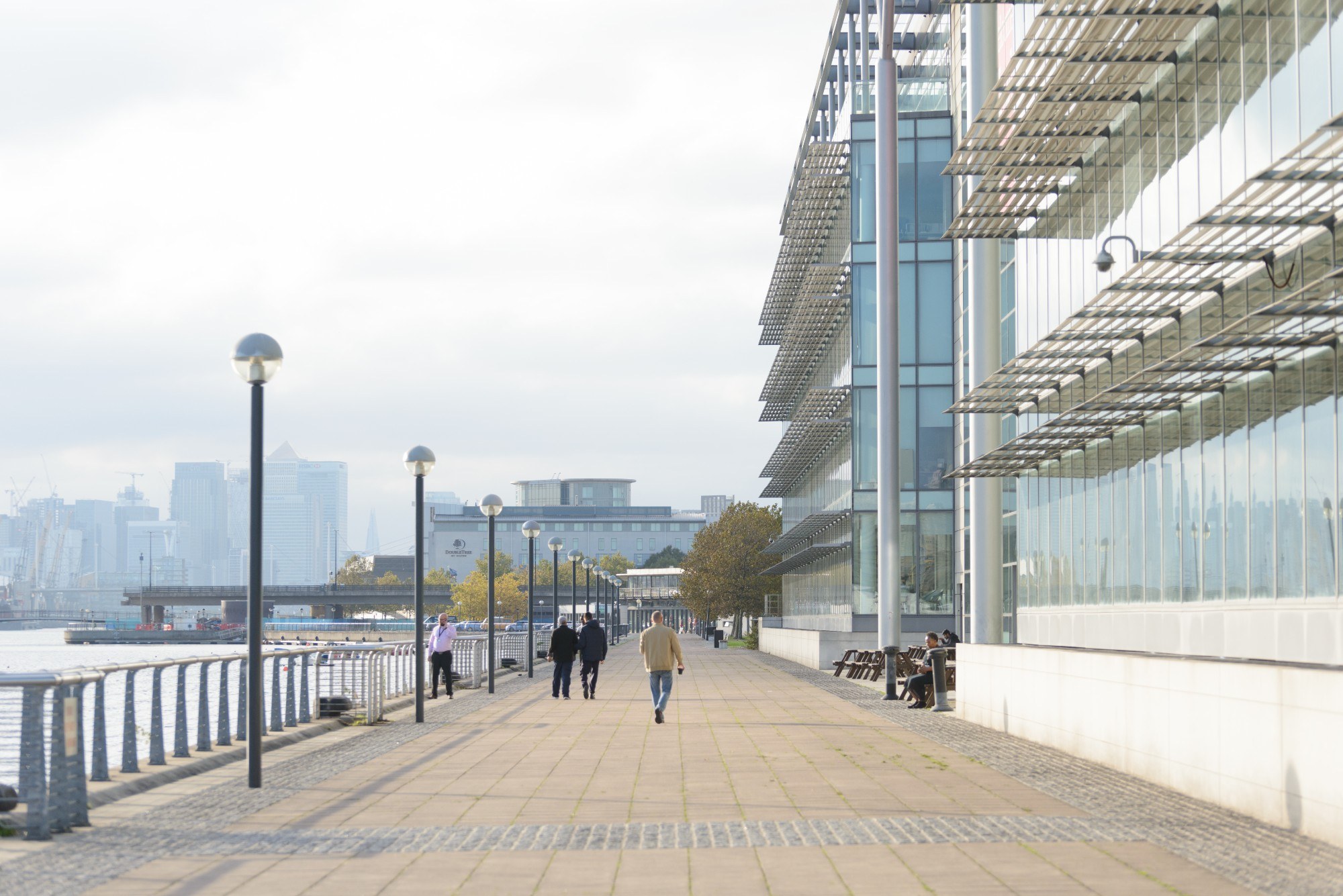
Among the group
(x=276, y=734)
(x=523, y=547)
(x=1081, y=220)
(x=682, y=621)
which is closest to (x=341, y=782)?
(x=276, y=734)

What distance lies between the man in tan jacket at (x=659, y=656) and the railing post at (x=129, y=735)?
8.23 metres

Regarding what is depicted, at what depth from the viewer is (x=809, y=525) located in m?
54.3

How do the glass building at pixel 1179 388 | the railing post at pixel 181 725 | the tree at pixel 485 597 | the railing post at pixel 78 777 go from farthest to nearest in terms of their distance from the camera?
the tree at pixel 485 597, the railing post at pixel 181 725, the glass building at pixel 1179 388, the railing post at pixel 78 777

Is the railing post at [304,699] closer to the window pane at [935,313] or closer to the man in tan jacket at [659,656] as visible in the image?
the man in tan jacket at [659,656]

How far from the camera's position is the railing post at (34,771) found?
10.5m

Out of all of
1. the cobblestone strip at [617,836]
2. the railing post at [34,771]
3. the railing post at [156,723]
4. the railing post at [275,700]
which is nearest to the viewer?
the cobblestone strip at [617,836]

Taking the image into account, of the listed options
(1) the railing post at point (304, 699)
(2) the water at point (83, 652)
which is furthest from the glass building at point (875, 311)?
(2) the water at point (83, 652)

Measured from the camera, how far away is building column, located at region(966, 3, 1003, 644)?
95.5 ft

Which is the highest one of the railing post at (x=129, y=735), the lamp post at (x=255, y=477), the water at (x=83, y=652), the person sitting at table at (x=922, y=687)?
the lamp post at (x=255, y=477)

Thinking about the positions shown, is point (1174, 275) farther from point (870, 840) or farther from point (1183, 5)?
point (870, 840)

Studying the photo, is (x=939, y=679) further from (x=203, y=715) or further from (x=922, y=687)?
(x=203, y=715)

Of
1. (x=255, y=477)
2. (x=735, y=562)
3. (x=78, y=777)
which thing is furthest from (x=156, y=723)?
(x=735, y=562)

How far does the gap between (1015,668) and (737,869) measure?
33.9ft

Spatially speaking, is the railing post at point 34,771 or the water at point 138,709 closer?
the railing post at point 34,771
